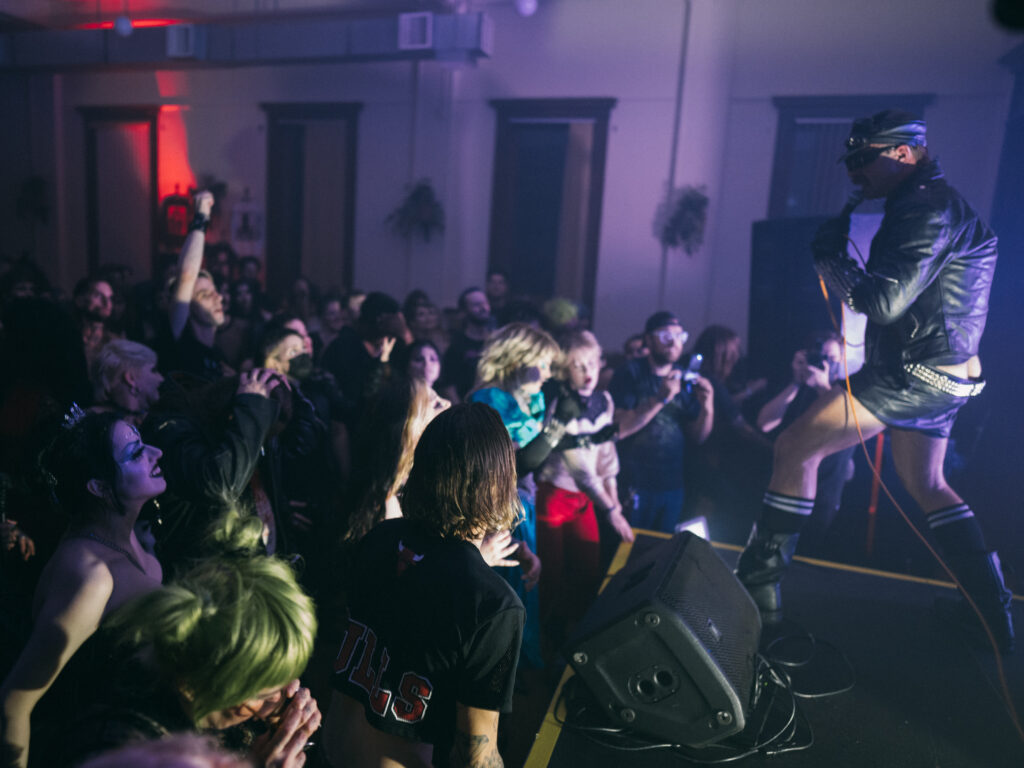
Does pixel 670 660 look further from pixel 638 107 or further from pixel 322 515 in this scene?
pixel 638 107

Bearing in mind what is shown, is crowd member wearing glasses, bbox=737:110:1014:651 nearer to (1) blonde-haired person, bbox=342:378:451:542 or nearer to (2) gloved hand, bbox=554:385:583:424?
(2) gloved hand, bbox=554:385:583:424

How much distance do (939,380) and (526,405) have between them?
1372 millimetres

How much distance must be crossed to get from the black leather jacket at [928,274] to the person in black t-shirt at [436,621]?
57.4 inches

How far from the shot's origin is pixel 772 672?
192 centimetres

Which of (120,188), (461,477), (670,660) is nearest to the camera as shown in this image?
(461,477)

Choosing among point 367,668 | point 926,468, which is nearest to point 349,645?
point 367,668

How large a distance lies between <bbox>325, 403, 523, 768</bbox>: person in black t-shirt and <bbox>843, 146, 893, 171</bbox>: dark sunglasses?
5.31ft

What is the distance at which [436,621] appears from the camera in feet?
3.91

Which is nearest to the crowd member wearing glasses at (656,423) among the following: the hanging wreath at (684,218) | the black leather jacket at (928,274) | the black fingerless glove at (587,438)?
the black fingerless glove at (587,438)

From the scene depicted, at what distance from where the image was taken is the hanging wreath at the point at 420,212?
292 inches

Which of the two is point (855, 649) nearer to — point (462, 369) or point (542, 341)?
point (542, 341)

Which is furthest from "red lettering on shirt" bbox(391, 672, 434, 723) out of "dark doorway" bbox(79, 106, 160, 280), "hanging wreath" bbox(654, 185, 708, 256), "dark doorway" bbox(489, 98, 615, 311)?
"dark doorway" bbox(79, 106, 160, 280)

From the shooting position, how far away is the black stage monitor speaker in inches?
62.8

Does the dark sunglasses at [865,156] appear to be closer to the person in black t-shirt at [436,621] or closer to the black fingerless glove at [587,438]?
the black fingerless glove at [587,438]
